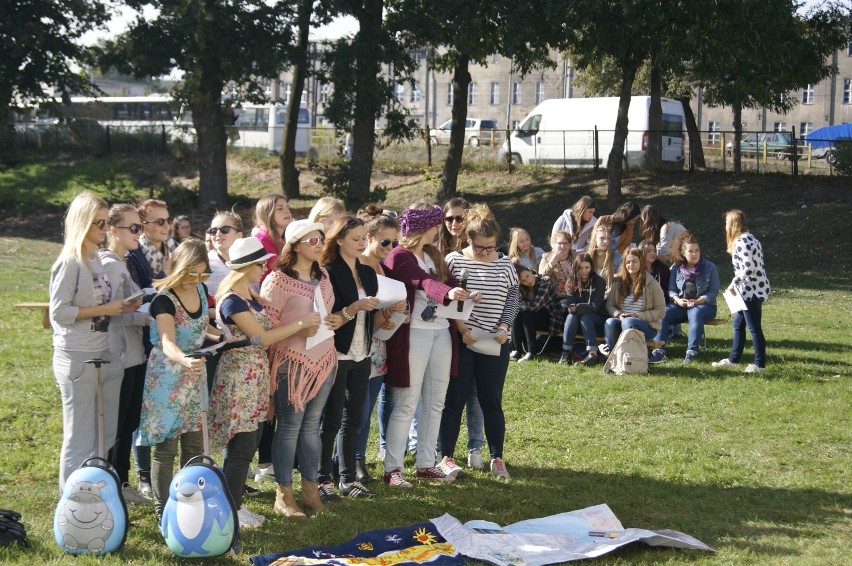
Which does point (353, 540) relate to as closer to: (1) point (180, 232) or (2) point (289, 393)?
(2) point (289, 393)

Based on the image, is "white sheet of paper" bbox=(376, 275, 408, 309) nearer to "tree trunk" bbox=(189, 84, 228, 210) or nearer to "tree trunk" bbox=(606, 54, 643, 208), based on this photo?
"tree trunk" bbox=(606, 54, 643, 208)

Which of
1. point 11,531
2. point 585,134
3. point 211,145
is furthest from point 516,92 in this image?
point 11,531

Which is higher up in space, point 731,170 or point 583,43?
point 583,43

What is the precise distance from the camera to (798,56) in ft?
92.9

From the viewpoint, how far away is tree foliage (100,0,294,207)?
2728cm

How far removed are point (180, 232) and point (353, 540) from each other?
414 cm

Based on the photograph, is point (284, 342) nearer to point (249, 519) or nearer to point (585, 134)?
point (249, 519)

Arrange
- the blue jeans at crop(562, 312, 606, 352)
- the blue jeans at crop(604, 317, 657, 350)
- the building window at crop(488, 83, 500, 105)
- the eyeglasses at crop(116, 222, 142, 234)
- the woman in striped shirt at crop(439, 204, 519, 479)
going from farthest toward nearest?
the building window at crop(488, 83, 500, 105)
the blue jeans at crop(562, 312, 606, 352)
the blue jeans at crop(604, 317, 657, 350)
the woman in striped shirt at crop(439, 204, 519, 479)
the eyeglasses at crop(116, 222, 142, 234)

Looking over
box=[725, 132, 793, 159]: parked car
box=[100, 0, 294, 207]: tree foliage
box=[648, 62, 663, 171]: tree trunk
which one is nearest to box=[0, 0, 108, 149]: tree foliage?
box=[100, 0, 294, 207]: tree foliage

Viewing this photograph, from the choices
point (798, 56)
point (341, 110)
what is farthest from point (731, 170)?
point (341, 110)

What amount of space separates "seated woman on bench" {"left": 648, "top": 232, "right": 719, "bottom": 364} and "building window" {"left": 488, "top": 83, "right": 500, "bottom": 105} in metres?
71.0

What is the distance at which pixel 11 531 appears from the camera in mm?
5844

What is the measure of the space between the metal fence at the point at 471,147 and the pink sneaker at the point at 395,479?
72.9 ft

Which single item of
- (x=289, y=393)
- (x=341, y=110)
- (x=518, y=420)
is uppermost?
(x=341, y=110)
